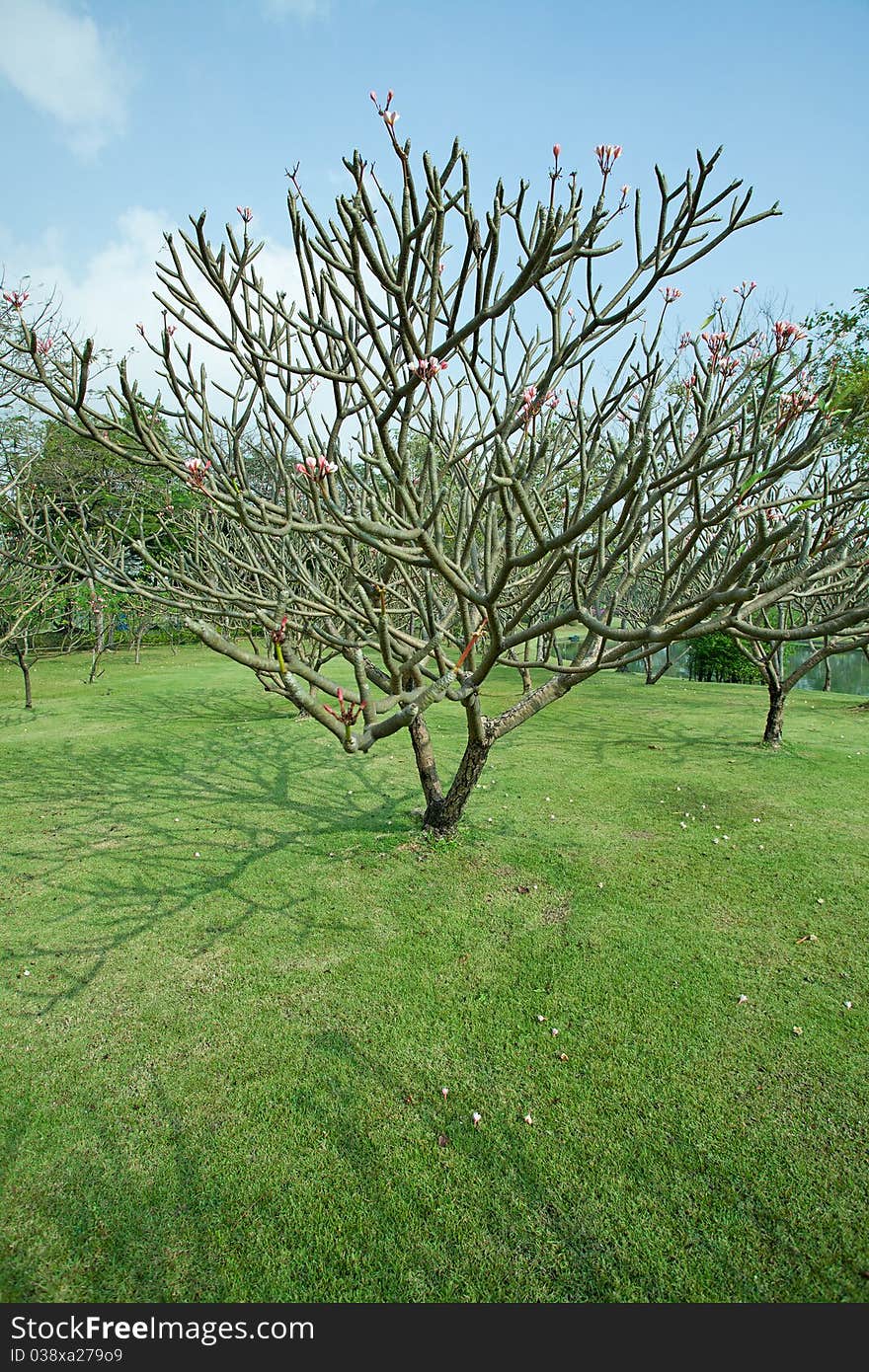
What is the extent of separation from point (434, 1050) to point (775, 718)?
27.6 feet

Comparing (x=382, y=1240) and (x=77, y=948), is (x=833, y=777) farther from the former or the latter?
(x=77, y=948)

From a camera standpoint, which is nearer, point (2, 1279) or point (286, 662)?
point (2, 1279)

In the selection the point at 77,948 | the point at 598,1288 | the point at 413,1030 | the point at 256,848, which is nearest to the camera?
the point at 598,1288

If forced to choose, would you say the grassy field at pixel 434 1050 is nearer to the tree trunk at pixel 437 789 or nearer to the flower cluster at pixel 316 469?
the tree trunk at pixel 437 789

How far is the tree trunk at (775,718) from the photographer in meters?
9.88

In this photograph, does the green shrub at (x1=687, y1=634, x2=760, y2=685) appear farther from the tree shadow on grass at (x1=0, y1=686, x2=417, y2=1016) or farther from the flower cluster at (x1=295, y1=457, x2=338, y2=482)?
the flower cluster at (x1=295, y1=457, x2=338, y2=482)

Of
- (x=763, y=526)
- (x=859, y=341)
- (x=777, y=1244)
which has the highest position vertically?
(x=859, y=341)

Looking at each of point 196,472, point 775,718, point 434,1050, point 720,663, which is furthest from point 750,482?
point 720,663

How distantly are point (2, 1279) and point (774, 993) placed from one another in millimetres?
3961

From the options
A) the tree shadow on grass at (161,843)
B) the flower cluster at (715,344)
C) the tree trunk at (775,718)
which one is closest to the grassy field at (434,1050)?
the tree shadow on grass at (161,843)

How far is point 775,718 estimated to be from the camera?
10.0 meters

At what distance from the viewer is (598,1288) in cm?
232

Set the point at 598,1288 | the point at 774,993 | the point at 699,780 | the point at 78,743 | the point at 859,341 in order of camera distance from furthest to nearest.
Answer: the point at 859,341, the point at 78,743, the point at 699,780, the point at 774,993, the point at 598,1288

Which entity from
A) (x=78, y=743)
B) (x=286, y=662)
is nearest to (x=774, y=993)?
(x=286, y=662)
